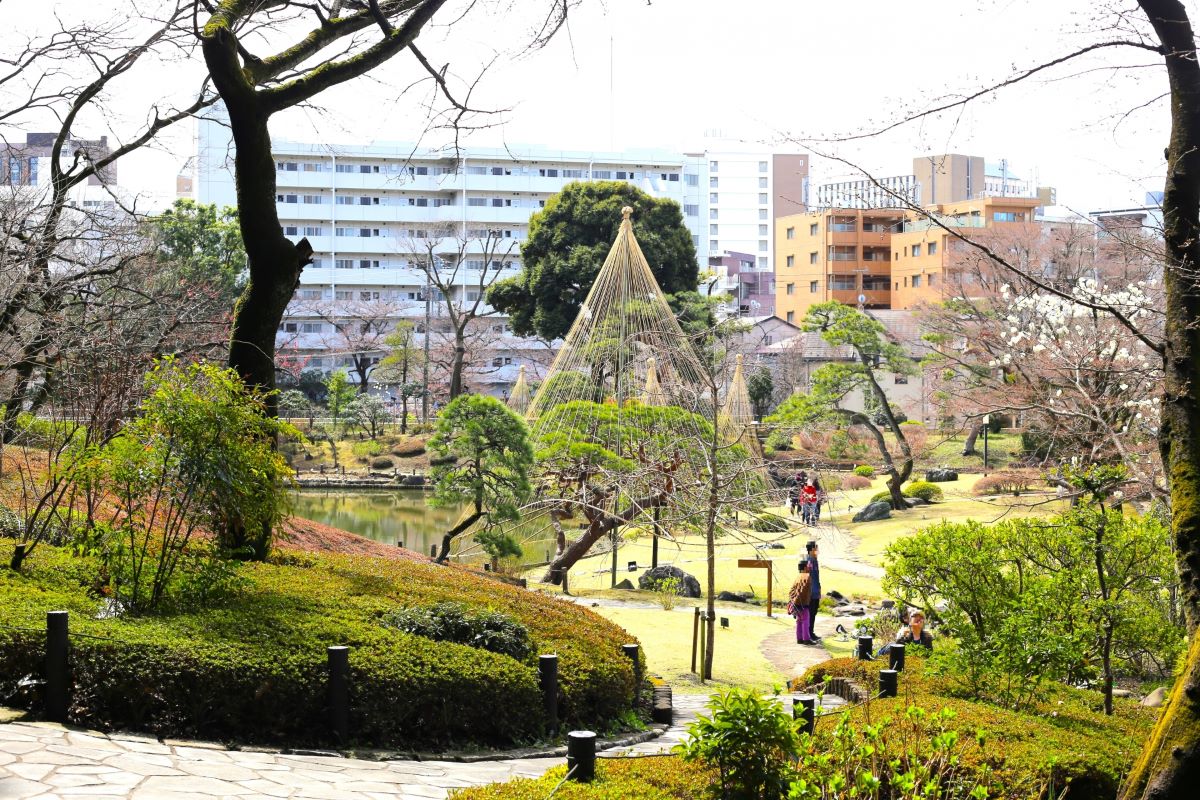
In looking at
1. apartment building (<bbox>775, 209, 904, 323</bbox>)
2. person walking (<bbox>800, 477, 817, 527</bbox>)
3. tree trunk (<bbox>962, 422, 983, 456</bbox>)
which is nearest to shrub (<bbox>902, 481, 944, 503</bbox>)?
person walking (<bbox>800, 477, 817, 527</bbox>)

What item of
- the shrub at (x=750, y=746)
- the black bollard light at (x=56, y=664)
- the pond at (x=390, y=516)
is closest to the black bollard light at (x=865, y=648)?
the shrub at (x=750, y=746)

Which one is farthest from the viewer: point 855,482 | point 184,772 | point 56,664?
point 855,482

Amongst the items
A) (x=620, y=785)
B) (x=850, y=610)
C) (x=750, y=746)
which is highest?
(x=750, y=746)

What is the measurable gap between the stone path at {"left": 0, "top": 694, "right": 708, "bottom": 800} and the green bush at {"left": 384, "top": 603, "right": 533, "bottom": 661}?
1.23 metres

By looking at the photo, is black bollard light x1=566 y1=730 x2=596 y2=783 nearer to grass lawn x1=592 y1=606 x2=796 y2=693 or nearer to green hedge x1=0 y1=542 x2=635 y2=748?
green hedge x1=0 y1=542 x2=635 y2=748

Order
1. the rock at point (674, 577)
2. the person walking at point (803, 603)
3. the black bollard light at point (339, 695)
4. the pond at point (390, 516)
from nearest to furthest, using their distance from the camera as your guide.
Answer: the black bollard light at point (339, 695), the person walking at point (803, 603), the rock at point (674, 577), the pond at point (390, 516)

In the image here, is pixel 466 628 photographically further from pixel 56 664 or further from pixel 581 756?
pixel 581 756

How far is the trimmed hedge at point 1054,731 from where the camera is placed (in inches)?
200

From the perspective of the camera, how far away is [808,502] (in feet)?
73.3

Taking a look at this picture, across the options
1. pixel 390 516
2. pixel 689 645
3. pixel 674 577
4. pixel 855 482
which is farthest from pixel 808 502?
pixel 689 645

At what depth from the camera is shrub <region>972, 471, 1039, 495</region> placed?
24.9 metres

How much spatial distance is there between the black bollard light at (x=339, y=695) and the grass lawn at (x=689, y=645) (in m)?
4.50

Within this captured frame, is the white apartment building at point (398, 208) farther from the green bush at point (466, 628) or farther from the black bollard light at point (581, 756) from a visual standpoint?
the black bollard light at point (581, 756)

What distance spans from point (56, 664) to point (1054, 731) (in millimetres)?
5210
